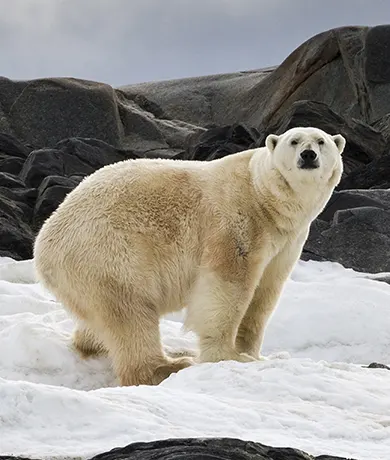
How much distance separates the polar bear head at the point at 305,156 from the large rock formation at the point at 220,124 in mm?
4377

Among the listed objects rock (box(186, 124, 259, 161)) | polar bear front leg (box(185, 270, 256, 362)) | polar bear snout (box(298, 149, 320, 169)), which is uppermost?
polar bear snout (box(298, 149, 320, 169))

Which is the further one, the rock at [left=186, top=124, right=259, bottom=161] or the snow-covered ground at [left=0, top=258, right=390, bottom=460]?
the rock at [left=186, top=124, right=259, bottom=161]

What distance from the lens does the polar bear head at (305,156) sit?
5688 millimetres

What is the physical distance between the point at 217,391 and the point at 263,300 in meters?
1.86

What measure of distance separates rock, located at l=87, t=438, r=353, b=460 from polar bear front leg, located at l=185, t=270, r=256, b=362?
8.82 ft

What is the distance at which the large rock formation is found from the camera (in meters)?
11.1

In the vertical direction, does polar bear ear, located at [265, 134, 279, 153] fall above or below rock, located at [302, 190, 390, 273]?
above

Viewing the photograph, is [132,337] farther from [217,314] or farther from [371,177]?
[371,177]

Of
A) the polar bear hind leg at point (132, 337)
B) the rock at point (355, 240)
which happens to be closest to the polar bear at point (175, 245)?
the polar bear hind leg at point (132, 337)

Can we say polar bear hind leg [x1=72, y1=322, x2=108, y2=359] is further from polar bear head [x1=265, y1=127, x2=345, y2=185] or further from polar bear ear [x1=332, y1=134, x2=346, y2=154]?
polar bear ear [x1=332, y1=134, x2=346, y2=154]

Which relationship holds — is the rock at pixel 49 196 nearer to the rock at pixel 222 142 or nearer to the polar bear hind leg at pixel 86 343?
the rock at pixel 222 142

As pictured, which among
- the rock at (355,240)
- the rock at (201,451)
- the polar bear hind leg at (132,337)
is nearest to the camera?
the rock at (201,451)

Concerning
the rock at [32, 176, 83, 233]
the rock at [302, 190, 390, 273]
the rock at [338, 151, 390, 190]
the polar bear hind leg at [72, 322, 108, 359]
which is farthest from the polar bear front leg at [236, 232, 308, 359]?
the rock at [338, 151, 390, 190]

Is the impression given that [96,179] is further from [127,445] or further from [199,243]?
[127,445]
